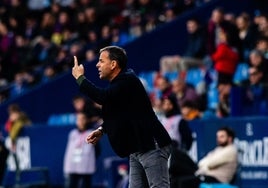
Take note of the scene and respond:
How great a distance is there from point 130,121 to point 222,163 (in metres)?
4.93

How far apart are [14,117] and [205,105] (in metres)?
3.71

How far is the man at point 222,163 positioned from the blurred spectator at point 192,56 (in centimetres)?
667

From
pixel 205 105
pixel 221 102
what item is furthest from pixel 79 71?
pixel 205 105

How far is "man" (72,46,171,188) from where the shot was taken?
34.5ft

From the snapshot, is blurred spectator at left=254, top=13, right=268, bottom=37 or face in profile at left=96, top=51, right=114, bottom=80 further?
blurred spectator at left=254, top=13, right=268, bottom=37

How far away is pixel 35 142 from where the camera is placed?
21.1 meters

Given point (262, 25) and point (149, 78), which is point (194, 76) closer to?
point (149, 78)

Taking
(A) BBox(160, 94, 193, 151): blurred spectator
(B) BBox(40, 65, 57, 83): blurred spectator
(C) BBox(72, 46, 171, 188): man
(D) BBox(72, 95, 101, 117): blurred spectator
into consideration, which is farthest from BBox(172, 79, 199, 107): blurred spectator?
(C) BBox(72, 46, 171, 188): man

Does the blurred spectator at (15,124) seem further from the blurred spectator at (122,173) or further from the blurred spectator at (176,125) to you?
the blurred spectator at (176,125)

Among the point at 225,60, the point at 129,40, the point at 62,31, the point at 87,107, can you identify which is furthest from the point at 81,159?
the point at 62,31

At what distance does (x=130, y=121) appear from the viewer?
10.5 m

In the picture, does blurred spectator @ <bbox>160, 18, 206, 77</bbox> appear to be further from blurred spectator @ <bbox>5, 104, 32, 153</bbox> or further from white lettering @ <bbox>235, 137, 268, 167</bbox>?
white lettering @ <bbox>235, 137, 268, 167</bbox>

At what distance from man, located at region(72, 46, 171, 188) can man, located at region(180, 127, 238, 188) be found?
14.5 feet

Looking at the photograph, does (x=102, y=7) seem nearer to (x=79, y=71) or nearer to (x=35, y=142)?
(x=35, y=142)
